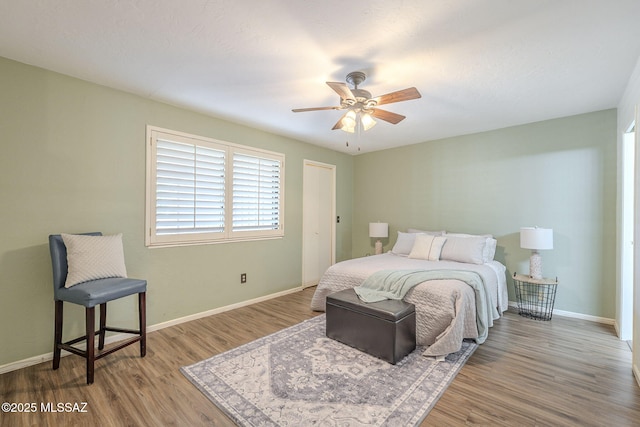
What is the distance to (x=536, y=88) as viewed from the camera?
2.80 m

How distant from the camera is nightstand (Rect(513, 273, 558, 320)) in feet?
11.6

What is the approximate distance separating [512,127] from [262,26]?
12.2 ft

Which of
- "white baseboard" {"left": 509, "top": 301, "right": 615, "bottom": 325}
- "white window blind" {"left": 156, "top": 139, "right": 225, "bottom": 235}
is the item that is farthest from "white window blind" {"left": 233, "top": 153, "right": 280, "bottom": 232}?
"white baseboard" {"left": 509, "top": 301, "right": 615, "bottom": 325}

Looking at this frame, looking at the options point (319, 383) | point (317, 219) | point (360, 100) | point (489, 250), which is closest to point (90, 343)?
point (319, 383)

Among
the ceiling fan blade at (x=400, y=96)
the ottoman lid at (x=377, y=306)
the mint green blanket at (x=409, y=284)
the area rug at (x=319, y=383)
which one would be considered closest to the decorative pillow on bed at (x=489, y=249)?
the mint green blanket at (x=409, y=284)

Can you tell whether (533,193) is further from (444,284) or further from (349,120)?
(349,120)

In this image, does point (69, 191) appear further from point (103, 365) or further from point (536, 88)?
point (536, 88)

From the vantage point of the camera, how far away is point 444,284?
2695 millimetres

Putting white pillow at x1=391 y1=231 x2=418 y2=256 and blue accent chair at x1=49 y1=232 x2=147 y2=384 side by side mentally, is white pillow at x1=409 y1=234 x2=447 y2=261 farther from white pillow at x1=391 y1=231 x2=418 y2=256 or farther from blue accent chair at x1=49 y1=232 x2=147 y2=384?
blue accent chair at x1=49 y1=232 x2=147 y2=384

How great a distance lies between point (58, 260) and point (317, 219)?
351cm

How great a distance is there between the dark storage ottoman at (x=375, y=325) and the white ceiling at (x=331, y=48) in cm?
205

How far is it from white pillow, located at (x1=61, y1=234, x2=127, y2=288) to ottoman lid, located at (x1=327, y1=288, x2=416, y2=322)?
1983 millimetres

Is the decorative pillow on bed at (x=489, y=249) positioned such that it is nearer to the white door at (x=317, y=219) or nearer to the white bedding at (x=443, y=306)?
the white bedding at (x=443, y=306)

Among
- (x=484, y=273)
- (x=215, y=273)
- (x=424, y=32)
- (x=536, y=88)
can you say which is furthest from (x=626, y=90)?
(x=215, y=273)
